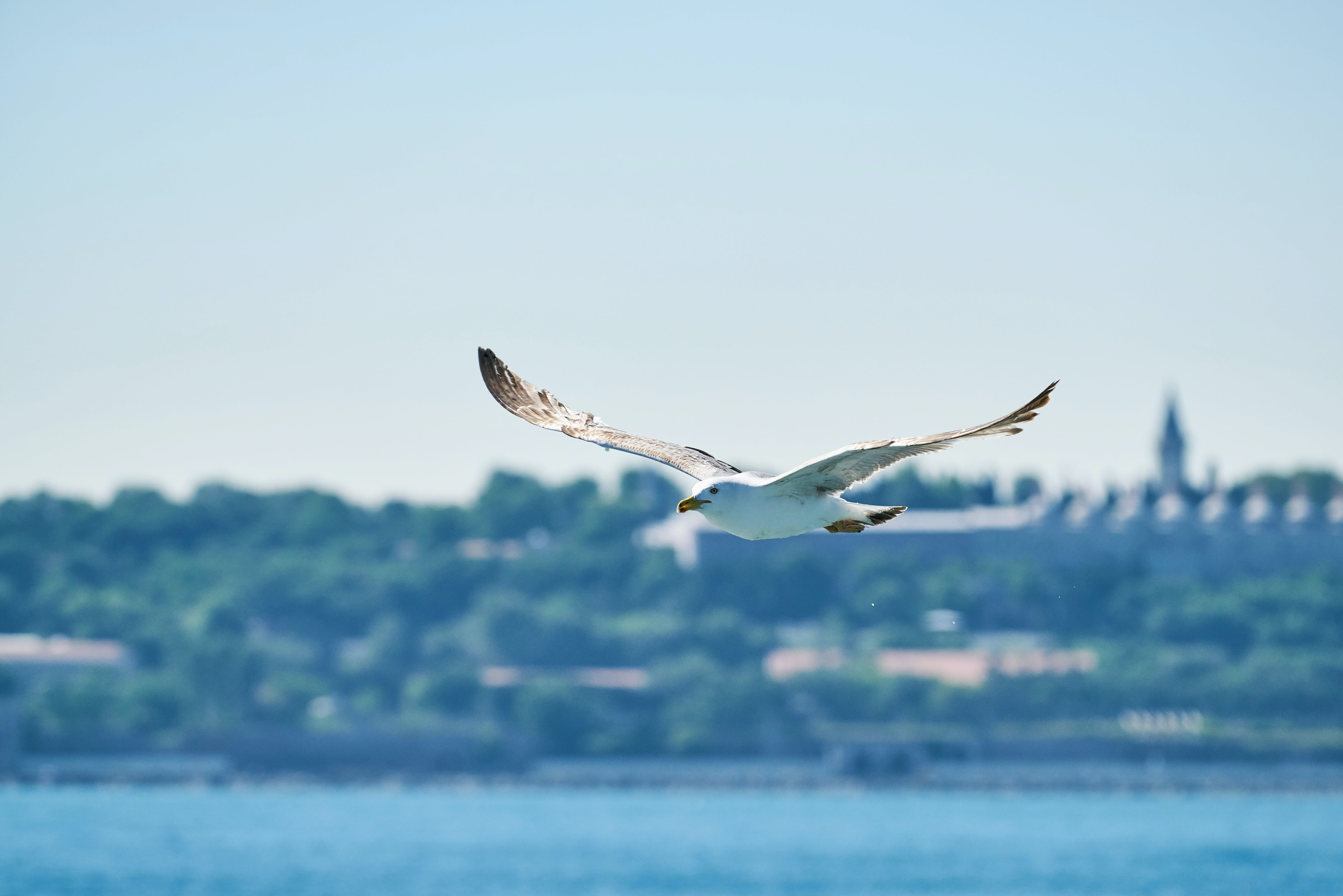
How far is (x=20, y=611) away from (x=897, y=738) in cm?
5325

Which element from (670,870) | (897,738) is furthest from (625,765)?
(670,870)

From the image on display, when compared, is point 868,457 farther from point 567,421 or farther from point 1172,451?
point 1172,451

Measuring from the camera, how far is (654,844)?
10300cm

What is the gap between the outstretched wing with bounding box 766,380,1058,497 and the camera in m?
12.0

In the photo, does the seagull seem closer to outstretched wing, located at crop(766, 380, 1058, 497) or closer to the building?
outstretched wing, located at crop(766, 380, 1058, 497)

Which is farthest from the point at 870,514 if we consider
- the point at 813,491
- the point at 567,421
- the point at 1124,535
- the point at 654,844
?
the point at 1124,535

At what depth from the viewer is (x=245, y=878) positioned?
87000 millimetres

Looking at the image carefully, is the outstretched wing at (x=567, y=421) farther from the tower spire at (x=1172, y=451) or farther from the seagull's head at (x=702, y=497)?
the tower spire at (x=1172, y=451)

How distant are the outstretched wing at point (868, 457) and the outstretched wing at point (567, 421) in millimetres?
1426

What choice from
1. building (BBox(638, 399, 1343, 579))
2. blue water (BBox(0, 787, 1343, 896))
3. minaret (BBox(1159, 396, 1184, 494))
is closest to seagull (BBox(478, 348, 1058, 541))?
blue water (BBox(0, 787, 1343, 896))

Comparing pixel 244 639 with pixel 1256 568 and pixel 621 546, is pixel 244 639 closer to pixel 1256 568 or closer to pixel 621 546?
pixel 621 546

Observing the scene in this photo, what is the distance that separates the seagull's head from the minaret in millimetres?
165579

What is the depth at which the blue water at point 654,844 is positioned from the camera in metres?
85.2

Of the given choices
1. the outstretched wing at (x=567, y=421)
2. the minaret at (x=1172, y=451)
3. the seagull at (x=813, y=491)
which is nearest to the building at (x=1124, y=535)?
the minaret at (x=1172, y=451)
